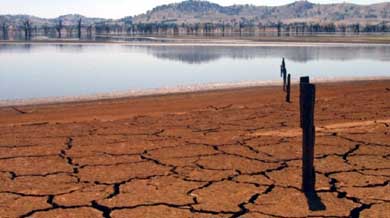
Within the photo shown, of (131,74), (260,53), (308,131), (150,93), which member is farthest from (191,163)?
(260,53)

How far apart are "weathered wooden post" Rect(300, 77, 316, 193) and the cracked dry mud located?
0.44 feet

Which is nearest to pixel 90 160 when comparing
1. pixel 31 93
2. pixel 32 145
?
pixel 32 145

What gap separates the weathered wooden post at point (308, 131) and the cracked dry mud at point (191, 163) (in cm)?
13

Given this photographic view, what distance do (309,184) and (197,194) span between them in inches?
47.4

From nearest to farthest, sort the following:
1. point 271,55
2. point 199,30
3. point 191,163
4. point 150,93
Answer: point 191,163 → point 150,93 → point 271,55 → point 199,30

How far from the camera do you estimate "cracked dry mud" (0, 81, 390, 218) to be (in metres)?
5.86

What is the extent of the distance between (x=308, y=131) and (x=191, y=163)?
2.01 m

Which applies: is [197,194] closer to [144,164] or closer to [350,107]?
A: [144,164]

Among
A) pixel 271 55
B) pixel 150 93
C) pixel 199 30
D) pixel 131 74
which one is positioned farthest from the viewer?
pixel 199 30

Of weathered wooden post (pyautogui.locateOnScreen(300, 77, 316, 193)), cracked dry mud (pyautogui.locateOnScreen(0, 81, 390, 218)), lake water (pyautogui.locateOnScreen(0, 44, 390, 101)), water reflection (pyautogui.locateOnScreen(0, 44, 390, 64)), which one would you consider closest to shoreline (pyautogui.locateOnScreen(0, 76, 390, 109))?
lake water (pyautogui.locateOnScreen(0, 44, 390, 101))

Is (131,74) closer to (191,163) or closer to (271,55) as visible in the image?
(271,55)

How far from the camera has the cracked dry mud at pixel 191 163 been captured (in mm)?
5855

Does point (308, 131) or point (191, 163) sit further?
point (191, 163)

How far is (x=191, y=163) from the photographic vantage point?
7688mm
